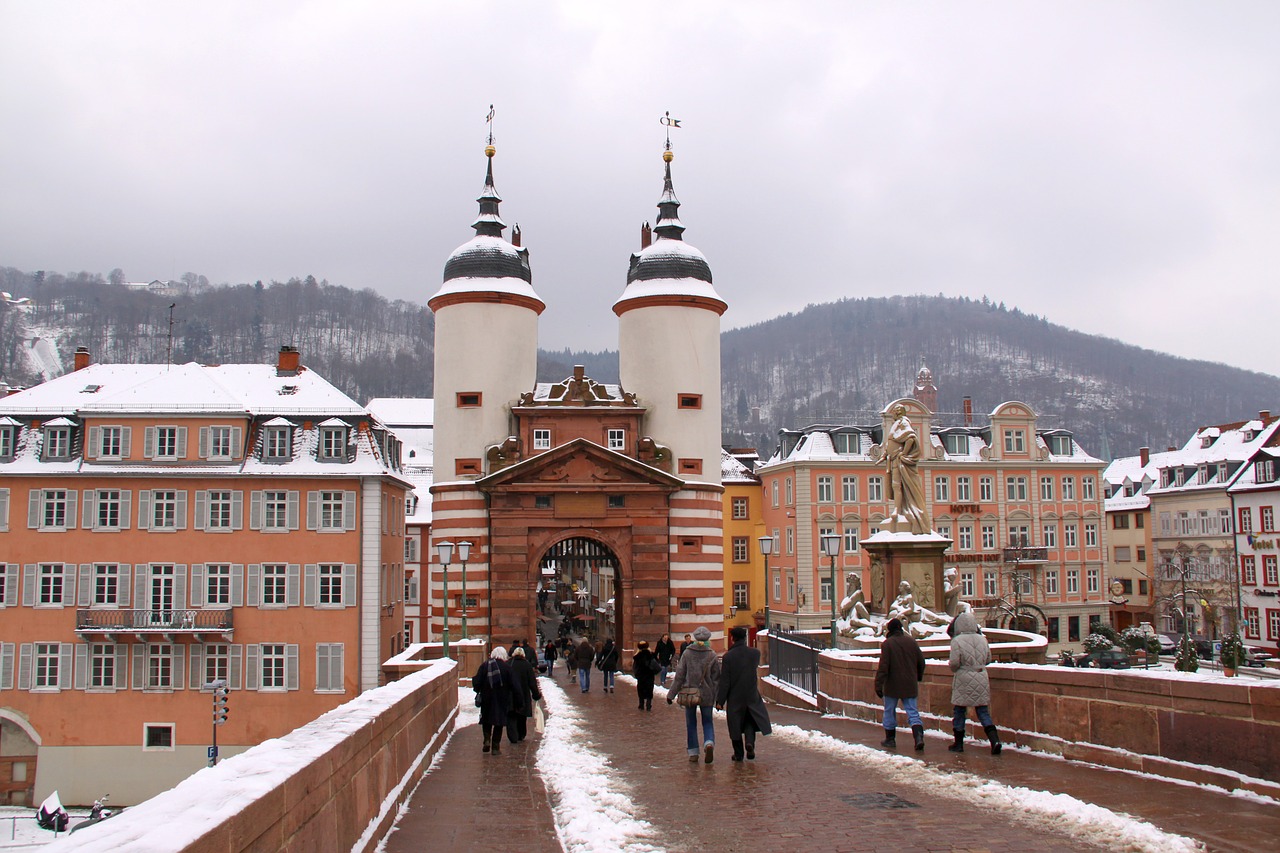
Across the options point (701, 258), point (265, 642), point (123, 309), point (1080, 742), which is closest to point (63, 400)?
point (265, 642)

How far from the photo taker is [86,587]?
41469 millimetres

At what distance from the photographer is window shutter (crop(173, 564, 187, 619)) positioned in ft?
137

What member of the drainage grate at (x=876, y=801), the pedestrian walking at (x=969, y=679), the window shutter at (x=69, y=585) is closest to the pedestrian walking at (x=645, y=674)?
the pedestrian walking at (x=969, y=679)

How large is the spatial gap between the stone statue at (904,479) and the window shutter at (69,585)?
102ft

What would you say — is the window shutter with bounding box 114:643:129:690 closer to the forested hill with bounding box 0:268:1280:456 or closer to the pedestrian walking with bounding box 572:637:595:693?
the pedestrian walking with bounding box 572:637:595:693

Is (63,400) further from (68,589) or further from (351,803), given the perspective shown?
(351,803)

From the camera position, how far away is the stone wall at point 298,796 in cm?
482

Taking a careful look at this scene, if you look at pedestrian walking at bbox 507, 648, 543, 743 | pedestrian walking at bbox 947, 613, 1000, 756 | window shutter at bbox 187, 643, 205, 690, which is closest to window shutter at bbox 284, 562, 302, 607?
window shutter at bbox 187, 643, 205, 690

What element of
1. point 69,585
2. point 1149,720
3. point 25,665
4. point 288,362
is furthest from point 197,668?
point 1149,720

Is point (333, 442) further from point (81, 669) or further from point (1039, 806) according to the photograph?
point (1039, 806)

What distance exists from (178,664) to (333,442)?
9.70m

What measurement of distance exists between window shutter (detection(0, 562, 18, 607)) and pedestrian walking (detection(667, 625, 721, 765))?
35.9 meters

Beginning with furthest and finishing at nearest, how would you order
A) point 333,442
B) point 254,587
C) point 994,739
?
point 333,442, point 254,587, point 994,739

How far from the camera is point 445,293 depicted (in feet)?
146
